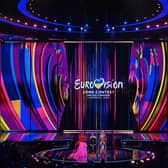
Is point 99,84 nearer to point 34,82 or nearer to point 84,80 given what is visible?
point 84,80

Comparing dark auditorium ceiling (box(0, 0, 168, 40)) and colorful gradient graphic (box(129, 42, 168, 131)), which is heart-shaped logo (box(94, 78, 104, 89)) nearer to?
colorful gradient graphic (box(129, 42, 168, 131))

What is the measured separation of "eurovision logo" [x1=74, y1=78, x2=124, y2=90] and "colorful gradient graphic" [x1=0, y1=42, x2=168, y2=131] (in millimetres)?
55

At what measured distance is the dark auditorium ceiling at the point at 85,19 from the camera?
509 centimetres

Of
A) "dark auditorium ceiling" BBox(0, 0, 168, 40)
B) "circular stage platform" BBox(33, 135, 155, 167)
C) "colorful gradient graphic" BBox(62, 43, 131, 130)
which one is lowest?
"circular stage platform" BBox(33, 135, 155, 167)

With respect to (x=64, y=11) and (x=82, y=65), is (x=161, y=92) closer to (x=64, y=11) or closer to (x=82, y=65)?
(x=82, y=65)

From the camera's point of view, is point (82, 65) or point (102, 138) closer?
point (102, 138)

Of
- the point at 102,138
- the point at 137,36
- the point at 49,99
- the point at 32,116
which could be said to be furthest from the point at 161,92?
the point at 102,138

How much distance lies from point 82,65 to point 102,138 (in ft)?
15.9

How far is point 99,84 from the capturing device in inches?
350

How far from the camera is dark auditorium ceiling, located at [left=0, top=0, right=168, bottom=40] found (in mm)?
5090

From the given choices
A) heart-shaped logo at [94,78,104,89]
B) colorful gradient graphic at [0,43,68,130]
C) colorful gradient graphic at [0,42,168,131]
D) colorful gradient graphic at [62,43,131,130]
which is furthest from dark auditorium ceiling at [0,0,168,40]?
heart-shaped logo at [94,78,104,89]

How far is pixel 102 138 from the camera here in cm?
412

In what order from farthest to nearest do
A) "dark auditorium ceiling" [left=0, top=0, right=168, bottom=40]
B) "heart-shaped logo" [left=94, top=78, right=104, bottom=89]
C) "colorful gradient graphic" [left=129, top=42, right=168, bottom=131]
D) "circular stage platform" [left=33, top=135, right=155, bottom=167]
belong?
"heart-shaped logo" [left=94, top=78, right=104, bottom=89] → "colorful gradient graphic" [left=129, top=42, right=168, bottom=131] → "dark auditorium ceiling" [left=0, top=0, right=168, bottom=40] → "circular stage platform" [left=33, top=135, right=155, bottom=167]

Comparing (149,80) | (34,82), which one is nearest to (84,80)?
(34,82)
